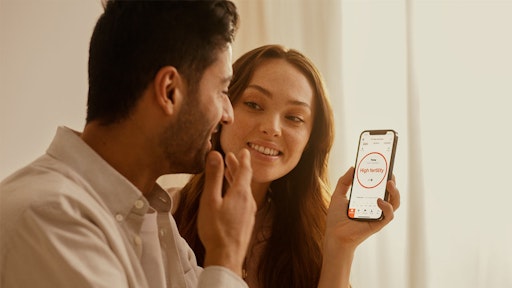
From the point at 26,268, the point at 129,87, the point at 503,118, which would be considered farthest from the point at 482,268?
the point at 26,268

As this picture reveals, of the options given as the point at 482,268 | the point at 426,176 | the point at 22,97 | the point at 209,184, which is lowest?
the point at 482,268

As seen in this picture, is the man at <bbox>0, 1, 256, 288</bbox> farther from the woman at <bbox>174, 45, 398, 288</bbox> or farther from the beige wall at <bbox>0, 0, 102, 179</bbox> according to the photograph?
the beige wall at <bbox>0, 0, 102, 179</bbox>

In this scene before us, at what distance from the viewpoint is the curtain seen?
1.63 metres

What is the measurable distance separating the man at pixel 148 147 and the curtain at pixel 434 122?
0.86 metres

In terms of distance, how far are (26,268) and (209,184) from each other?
0.26m

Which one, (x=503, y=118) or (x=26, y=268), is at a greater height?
(x=503, y=118)

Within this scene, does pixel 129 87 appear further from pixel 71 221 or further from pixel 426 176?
pixel 426 176

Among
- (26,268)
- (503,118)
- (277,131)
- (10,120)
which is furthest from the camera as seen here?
(10,120)

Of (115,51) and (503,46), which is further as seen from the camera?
(503,46)

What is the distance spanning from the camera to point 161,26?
91 centimetres

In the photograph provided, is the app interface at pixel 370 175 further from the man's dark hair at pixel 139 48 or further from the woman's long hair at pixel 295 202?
the man's dark hair at pixel 139 48

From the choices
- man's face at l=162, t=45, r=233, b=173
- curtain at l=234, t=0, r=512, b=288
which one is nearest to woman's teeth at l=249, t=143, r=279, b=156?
curtain at l=234, t=0, r=512, b=288

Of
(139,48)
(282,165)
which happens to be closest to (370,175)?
(282,165)

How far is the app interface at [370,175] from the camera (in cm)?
138
